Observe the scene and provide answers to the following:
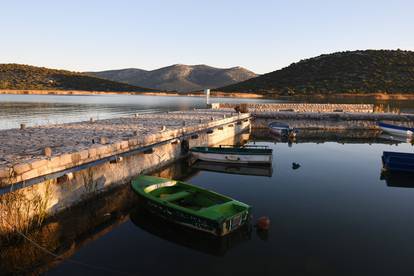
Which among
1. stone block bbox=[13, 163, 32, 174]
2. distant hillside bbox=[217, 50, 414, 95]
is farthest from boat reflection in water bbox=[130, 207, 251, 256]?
distant hillside bbox=[217, 50, 414, 95]

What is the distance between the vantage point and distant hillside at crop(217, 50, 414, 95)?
11944cm

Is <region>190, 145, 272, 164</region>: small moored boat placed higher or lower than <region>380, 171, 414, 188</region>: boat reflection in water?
higher

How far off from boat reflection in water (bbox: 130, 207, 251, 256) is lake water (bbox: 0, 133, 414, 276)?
37 millimetres

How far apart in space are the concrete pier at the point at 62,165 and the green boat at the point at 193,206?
1.96m

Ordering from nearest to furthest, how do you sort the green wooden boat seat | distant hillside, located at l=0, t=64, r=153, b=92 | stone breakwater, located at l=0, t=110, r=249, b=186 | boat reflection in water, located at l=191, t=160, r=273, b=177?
the green wooden boat seat → stone breakwater, located at l=0, t=110, r=249, b=186 → boat reflection in water, located at l=191, t=160, r=273, b=177 → distant hillside, located at l=0, t=64, r=153, b=92

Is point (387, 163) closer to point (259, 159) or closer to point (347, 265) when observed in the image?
point (259, 159)

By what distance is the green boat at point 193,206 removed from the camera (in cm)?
1138

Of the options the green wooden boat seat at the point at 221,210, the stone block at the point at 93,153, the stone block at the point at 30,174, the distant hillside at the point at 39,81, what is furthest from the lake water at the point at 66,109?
the distant hillside at the point at 39,81

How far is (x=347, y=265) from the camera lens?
33.3 ft

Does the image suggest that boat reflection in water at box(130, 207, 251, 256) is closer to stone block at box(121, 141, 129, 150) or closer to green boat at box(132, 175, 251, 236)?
green boat at box(132, 175, 251, 236)

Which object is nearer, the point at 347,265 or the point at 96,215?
the point at 347,265

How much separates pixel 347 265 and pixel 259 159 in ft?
43.7

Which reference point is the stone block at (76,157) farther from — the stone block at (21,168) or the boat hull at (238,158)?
the boat hull at (238,158)

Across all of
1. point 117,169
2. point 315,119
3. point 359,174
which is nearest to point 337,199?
point 359,174
